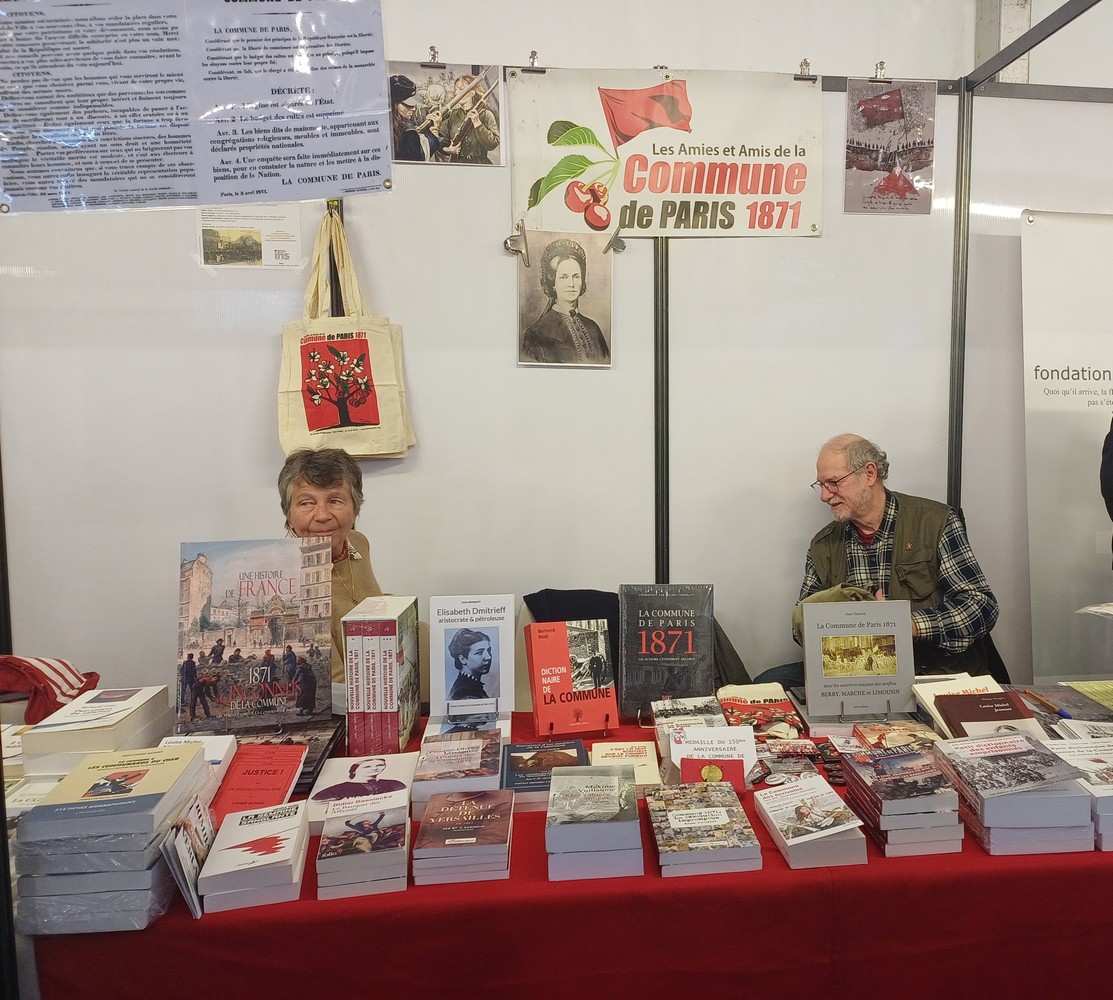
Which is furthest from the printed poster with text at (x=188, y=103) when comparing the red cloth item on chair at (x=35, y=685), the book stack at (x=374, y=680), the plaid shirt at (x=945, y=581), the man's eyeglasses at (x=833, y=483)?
the plaid shirt at (x=945, y=581)

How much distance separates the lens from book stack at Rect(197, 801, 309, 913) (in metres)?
1.09

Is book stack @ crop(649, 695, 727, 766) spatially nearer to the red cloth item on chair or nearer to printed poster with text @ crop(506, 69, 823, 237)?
the red cloth item on chair

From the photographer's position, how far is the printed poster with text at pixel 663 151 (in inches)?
101

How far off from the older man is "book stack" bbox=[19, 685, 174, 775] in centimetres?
189

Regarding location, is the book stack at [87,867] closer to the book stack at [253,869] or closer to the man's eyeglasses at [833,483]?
the book stack at [253,869]

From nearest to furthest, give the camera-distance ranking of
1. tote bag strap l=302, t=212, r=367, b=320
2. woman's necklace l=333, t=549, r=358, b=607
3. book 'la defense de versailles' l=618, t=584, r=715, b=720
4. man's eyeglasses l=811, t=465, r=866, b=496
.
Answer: book 'la defense de versailles' l=618, t=584, r=715, b=720 < woman's necklace l=333, t=549, r=358, b=607 < man's eyeglasses l=811, t=465, r=866, b=496 < tote bag strap l=302, t=212, r=367, b=320

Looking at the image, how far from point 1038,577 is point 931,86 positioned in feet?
6.11

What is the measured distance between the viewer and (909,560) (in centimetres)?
239

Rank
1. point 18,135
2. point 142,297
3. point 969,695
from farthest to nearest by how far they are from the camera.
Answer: point 142,297
point 969,695
point 18,135

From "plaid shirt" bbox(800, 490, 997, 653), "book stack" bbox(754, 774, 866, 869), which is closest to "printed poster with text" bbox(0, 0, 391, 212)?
"book stack" bbox(754, 774, 866, 869)

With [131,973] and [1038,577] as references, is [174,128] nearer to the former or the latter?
[131,973]

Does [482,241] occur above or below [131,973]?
above

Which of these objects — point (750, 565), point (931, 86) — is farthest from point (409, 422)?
point (931, 86)

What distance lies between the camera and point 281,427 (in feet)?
8.16
